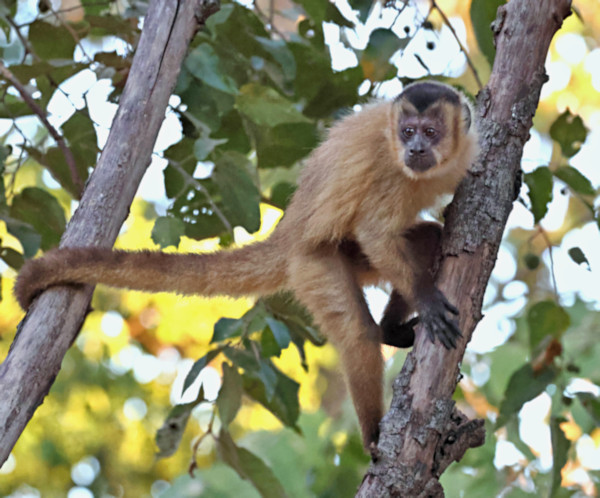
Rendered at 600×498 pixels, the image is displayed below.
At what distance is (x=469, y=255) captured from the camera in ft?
13.0

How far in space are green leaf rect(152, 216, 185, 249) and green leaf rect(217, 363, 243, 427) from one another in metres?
0.98

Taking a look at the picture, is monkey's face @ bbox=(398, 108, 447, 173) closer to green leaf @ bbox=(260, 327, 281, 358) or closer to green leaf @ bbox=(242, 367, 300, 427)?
green leaf @ bbox=(260, 327, 281, 358)

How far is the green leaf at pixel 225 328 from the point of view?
15.0 feet

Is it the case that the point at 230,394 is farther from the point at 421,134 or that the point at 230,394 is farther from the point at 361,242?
the point at 421,134

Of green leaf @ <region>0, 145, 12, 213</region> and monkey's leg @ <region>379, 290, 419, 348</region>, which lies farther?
monkey's leg @ <region>379, 290, 419, 348</region>

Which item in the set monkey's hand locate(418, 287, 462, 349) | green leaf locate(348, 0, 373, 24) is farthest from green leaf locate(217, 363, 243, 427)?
green leaf locate(348, 0, 373, 24)

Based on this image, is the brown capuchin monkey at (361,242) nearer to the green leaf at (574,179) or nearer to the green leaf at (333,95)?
the green leaf at (333,95)

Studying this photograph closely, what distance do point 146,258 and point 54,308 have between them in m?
0.71

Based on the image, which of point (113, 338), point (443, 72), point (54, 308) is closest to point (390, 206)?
point (443, 72)

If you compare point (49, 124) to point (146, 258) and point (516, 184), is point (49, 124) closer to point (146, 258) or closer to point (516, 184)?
point (146, 258)

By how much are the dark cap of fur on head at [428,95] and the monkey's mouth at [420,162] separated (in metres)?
0.38

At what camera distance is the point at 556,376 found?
5.05 m

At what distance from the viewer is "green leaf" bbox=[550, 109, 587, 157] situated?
4.98 m

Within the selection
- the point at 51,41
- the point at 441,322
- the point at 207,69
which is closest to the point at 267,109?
the point at 207,69
